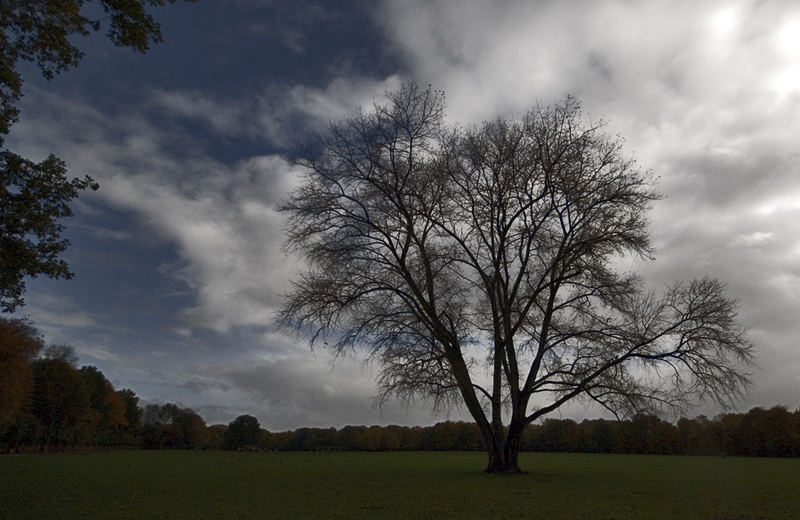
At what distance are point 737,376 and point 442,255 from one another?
1209 centimetres

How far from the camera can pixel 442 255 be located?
22844mm

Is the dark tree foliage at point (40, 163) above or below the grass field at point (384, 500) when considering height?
above

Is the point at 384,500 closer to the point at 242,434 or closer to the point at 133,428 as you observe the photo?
the point at 133,428

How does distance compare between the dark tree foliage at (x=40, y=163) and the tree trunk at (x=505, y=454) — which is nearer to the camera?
the dark tree foliage at (x=40, y=163)

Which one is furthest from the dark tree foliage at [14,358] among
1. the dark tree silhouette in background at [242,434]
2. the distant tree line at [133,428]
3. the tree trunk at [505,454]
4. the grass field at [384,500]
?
the dark tree silhouette in background at [242,434]

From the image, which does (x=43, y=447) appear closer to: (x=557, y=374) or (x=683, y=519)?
(x=557, y=374)

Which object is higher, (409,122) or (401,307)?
(409,122)

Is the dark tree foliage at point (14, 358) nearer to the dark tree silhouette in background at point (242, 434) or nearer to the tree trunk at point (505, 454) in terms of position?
the tree trunk at point (505, 454)

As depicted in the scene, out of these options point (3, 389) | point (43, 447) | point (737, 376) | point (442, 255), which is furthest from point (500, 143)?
point (43, 447)

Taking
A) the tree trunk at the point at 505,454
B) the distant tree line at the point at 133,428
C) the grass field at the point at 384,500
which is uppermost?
the distant tree line at the point at 133,428

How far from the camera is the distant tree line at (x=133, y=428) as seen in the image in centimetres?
5778

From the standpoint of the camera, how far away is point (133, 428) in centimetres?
11119

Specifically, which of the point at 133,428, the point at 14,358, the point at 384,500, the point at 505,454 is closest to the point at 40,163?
the point at 384,500

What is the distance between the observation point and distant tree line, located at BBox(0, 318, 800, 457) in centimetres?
5778
